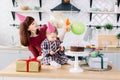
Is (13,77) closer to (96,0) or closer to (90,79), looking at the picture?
(90,79)

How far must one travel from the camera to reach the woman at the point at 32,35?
→ 192 cm

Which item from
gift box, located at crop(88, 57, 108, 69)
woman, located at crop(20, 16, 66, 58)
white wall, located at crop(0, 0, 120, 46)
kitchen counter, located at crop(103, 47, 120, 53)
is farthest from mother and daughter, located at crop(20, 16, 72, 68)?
white wall, located at crop(0, 0, 120, 46)

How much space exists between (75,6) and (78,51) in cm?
222

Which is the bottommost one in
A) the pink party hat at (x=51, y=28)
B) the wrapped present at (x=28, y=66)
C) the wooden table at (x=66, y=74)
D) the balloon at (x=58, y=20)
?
the wooden table at (x=66, y=74)

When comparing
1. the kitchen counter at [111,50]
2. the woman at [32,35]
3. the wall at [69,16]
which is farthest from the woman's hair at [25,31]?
the wall at [69,16]

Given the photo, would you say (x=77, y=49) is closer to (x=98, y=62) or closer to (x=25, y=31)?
(x=98, y=62)

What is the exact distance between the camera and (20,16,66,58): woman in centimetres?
192

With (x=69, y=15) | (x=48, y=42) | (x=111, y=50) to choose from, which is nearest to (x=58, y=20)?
(x=48, y=42)

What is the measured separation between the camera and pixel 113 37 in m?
3.83

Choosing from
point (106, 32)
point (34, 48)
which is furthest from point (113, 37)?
point (34, 48)

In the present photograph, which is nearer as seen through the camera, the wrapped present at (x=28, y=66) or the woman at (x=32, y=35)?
the wrapped present at (x=28, y=66)

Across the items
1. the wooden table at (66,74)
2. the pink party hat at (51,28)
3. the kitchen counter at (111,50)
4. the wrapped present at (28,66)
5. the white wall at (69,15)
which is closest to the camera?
the wooden table at (66,74)

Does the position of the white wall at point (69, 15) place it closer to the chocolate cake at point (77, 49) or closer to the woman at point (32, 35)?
the woman at point (32, 35)

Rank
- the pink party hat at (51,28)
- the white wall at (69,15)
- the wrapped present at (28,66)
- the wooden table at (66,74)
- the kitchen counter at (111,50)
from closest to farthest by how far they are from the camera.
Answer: the wooden table at (66,74), the wrapped present at (28,66), the pink party hat at (51,28), the kitchen counter at (111,50), the white wall at (69,15)
